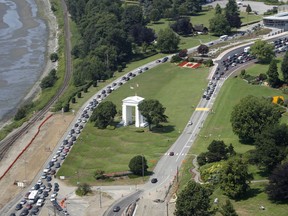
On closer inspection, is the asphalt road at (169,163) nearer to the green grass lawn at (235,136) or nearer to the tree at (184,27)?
the green grass lawn at (235,136)

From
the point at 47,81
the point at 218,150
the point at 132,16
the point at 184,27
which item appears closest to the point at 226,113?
the point at 218,150

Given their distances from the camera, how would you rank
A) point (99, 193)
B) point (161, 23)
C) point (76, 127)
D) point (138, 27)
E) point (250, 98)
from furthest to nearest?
point (161, 23) < point (138, 27) < point (76, 127) < point (250, 98) < point (99, 193)

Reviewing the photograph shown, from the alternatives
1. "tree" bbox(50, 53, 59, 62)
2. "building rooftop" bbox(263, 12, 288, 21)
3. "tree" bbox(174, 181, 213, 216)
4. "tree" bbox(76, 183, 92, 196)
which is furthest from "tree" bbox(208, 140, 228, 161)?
"tree" bbox(50, 53, 59, 62)

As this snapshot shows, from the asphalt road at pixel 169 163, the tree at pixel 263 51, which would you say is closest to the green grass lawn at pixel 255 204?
the asphalt road at pixel 169 163

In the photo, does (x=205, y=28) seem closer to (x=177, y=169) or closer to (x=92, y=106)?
(x=92, y=106)

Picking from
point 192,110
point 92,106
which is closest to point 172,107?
point 192,110

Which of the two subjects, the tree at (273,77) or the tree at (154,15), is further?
the tree at (154,15)
